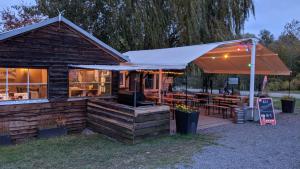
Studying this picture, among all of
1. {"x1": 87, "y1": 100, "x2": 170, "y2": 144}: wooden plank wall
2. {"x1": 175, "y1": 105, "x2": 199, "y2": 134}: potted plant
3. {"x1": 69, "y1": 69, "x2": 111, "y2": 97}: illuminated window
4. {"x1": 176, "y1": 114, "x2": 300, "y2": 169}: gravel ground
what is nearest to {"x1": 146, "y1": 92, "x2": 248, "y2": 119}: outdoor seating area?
{"x1": 176, "y1": 114, "x2": 300, "y2": 169}: gravel ground

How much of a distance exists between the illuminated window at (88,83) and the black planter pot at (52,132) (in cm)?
115

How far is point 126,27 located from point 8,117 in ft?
32.7

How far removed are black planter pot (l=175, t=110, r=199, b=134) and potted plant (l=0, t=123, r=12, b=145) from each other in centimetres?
460

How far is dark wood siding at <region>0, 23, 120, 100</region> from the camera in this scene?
24.7 ft

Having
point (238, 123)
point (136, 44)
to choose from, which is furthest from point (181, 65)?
point (136, 44)

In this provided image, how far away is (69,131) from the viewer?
870cm

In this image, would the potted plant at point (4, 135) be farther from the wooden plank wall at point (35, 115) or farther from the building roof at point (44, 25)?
the building roof at point (44, 25)

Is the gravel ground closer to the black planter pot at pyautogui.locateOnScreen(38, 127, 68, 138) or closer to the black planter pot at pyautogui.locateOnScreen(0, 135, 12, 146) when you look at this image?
the black planter pot at pyautogui.locateOnScreen(38, 127, 68, 138)

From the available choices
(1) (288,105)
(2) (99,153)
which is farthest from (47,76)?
(1) (288,105)

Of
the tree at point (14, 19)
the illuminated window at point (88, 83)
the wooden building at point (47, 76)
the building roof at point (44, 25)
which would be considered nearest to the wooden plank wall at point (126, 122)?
the wooden building at point (47, 76)

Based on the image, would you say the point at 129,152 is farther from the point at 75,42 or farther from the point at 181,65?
the point at 75,42

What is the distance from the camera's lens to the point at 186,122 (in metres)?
7.80

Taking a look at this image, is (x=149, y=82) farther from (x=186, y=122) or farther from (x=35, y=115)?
(x=35, y=115)

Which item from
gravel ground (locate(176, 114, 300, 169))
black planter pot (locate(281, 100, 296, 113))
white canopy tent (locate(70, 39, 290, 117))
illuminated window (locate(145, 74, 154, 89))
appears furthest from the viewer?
illuminated window (locate(145, 74, 154, 89))
